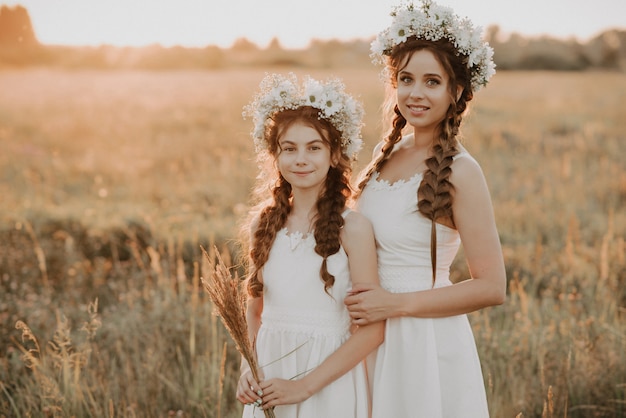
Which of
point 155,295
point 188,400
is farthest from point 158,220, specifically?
point 188,400

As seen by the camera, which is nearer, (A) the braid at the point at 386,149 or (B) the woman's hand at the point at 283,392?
(B) the woman's hand at the point at 283,392

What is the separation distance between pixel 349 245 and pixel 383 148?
699 millimetres

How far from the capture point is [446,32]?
2.85m

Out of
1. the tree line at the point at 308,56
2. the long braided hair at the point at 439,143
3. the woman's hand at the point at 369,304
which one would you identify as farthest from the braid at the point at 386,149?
the tree line at the point at 308,56

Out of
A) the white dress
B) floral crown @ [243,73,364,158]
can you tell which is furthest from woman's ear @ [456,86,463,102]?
floral crown @ [243,73,364,158]

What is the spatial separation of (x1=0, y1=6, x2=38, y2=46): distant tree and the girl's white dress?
16.0 feet

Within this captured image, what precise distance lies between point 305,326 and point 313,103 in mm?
Answer: 986

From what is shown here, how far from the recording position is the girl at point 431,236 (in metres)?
2.63

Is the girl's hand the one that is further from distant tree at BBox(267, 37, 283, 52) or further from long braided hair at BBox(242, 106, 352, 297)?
distant tree at BBox(267, 37, 283, 52)

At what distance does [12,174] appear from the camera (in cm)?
966

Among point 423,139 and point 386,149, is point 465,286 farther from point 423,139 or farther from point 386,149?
point 386,149

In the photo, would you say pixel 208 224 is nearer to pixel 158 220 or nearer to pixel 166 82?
pixel 158 220

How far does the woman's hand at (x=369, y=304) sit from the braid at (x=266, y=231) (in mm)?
471

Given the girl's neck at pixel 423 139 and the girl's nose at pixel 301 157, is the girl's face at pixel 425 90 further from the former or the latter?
the girl's nose at pixel 301 157
